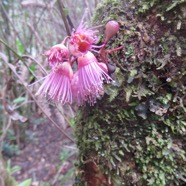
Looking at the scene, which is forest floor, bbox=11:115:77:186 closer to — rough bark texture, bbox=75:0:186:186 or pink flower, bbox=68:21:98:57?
rough bark texture, bbox=75:0:186:186

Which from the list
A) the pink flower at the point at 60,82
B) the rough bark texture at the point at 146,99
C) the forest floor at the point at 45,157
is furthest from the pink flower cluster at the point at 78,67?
the forest floor at the point at 45,157

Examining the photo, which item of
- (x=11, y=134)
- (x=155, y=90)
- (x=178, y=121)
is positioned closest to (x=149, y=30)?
(x=155, y=90)

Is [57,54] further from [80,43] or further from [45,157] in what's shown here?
[45,157]

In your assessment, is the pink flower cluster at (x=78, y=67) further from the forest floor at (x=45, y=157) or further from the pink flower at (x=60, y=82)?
the forest floor at (x=45, y=157)

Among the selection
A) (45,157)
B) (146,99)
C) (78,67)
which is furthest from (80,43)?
(45,157)

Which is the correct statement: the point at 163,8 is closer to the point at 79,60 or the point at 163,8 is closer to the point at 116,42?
the point at 116,42

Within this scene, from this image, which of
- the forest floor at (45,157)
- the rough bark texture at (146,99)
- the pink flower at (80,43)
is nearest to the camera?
the pink flower at (80,43)

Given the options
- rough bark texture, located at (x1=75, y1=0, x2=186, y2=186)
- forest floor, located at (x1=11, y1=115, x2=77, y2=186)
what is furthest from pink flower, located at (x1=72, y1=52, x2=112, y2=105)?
forest floor, located at (x1=11, y1=115, x2=77, y2=186)
